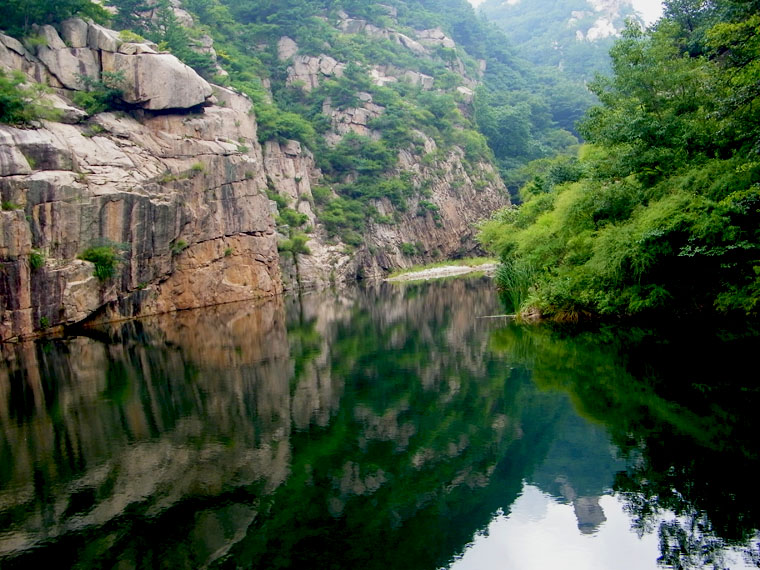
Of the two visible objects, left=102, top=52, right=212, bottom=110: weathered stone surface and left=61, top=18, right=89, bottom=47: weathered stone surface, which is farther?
left=102, top=52, right=212, bottom=110: weathered stone surface

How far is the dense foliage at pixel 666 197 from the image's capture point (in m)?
16.7

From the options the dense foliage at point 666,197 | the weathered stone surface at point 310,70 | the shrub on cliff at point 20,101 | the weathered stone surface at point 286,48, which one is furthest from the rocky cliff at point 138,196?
the dense foliage at point 666,197

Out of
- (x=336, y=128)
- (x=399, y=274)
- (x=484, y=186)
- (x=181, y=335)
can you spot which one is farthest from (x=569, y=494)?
(x=484, y=186)

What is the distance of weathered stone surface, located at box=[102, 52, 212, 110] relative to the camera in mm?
47281

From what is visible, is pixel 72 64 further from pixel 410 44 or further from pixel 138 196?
pixel 410 44

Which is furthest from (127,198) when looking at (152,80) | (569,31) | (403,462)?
(569,31)

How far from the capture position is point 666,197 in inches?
751

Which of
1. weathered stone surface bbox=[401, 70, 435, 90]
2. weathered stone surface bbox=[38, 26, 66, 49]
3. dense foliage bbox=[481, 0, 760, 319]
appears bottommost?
dense foliage bbox=[481, 0, 760, 319]

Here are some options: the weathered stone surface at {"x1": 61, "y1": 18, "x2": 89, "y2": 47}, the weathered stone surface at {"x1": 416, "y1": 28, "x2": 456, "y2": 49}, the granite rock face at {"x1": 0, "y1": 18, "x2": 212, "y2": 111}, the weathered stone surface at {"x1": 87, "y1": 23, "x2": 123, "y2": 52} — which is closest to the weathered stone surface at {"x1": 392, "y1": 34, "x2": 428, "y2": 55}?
the weathered stone surface at {"x1": 416, "y1": 28, "x2": 456, "y2": 49}

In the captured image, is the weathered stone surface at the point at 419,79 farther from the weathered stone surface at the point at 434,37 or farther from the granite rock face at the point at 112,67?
the granite rock face at the point at 112,67

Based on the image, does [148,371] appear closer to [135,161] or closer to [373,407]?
[373,407]

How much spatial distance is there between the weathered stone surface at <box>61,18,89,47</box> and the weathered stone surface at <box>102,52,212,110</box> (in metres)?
1.79

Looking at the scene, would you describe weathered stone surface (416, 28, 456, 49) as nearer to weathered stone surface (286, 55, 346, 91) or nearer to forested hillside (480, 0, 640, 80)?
forested hillside (480, 0, 640, 80)

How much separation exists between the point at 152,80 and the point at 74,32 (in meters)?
6.27
